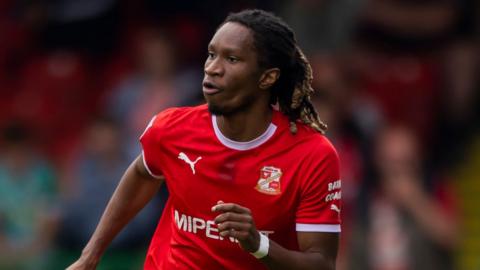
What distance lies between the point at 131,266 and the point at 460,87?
376 cm

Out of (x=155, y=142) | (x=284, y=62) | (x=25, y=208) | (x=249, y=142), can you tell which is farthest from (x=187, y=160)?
(x=25, y=208)

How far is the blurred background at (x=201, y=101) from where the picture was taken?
441 inches

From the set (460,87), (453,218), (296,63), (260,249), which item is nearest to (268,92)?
(296,63)

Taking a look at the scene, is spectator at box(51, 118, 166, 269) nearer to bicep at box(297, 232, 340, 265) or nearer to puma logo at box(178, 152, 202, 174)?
puma logo at box(178, 152, 202, 174)

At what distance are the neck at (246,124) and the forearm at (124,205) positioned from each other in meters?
0.59

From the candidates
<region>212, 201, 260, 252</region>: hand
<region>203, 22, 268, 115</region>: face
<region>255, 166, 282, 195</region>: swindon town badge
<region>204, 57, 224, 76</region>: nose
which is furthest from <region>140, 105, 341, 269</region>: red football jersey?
<region>212, 201, 260, 252</region>: hand

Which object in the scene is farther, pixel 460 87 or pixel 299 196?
pixel 460 87

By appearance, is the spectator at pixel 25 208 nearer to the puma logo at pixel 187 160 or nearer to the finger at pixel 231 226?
the puma logo at pixel 187 160

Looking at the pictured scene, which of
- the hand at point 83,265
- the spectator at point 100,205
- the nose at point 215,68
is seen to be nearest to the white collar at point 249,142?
the nose at point 215,68

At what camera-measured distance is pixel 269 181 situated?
6527 mm

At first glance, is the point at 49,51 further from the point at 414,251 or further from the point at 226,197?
the point at 226,197

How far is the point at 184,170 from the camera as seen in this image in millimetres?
6734

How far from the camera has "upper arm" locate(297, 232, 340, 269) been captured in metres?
6.44

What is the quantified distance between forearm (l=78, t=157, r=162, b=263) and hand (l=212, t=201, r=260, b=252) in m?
1.11
